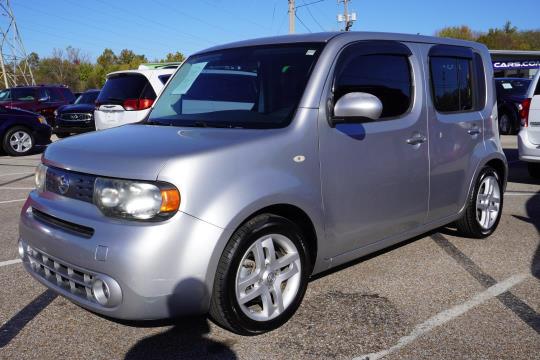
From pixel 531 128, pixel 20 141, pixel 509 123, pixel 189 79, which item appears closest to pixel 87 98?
pixel 20 141

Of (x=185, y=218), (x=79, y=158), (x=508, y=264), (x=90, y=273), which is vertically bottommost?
(x=508, y=264)

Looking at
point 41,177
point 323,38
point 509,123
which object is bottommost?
point 509,123

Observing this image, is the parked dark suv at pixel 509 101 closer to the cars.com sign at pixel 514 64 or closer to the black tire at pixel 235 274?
the black tire at pixel 235 274

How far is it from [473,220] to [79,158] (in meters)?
3.56

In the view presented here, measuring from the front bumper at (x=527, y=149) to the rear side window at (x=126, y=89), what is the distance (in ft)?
19.1

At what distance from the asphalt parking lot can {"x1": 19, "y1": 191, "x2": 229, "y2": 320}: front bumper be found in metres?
0.35

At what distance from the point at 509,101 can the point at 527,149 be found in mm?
8486

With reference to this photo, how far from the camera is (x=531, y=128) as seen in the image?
7543 mm

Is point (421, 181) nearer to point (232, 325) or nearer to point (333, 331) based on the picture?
point (333, 331)

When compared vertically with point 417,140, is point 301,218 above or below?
below

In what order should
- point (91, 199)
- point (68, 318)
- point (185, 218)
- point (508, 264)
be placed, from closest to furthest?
point (185, 218)
point (91, 199)
point (68, 318)
point (508, 264)

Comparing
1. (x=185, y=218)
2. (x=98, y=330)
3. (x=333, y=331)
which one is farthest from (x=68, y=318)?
(x=333, y=331)

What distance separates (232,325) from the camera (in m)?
3.01

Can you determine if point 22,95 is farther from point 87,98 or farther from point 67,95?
point 87,98
